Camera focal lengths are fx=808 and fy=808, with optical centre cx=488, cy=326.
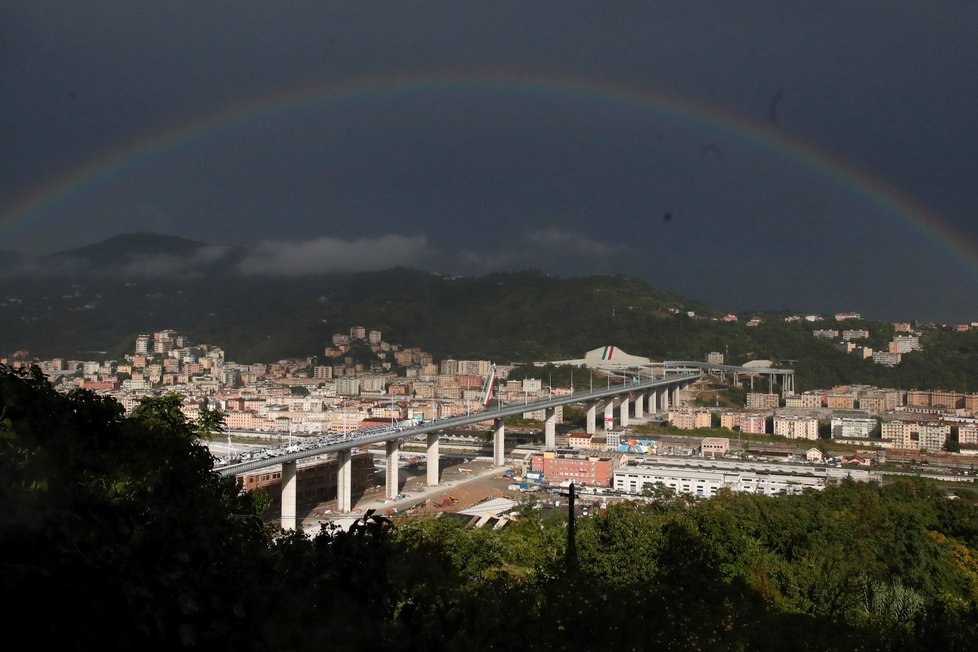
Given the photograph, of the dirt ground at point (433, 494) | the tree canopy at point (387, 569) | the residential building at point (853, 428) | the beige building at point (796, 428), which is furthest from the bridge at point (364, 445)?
the residential building at point (853, 428)

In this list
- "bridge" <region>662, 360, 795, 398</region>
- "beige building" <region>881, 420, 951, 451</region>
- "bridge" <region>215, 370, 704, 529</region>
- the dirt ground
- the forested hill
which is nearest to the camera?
"bridge" <region>215, 370, 704, 529</region>

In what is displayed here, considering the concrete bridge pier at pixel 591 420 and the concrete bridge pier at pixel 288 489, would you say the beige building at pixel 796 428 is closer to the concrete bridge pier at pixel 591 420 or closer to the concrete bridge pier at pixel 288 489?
the concrete bridge pier at pixel 591 420

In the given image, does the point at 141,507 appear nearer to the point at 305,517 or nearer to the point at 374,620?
the point at 374,620

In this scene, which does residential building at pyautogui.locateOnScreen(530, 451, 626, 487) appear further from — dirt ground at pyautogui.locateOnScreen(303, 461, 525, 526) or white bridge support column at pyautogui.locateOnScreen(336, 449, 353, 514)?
white bridge support column at pyautogui.locateOnScreen(336, 449, 353, 514)

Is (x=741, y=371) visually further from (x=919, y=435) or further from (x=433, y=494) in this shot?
(x=433, y=494)

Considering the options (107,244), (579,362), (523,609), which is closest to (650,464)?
(523,609)

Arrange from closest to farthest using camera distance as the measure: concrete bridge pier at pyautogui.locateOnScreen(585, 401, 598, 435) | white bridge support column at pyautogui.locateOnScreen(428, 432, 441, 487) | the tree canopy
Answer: the tree canopy, white bridge support column at pyautogui.locateOnScreen(428, 432, 441, 487), concrete bridge pier at pyautogui.locateOnScreen(585, 401, 598, 435)

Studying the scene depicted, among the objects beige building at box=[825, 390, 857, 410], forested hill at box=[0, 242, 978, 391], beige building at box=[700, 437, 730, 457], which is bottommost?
beige building at box=[700, 437, 730, 457]

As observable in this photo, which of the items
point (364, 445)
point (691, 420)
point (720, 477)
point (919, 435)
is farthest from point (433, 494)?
point (919, 435)

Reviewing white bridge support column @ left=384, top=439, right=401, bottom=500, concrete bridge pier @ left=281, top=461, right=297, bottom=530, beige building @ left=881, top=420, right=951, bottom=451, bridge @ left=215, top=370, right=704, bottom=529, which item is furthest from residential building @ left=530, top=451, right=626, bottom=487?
beige building @ left=881, top=420, right=951, bottom=451
